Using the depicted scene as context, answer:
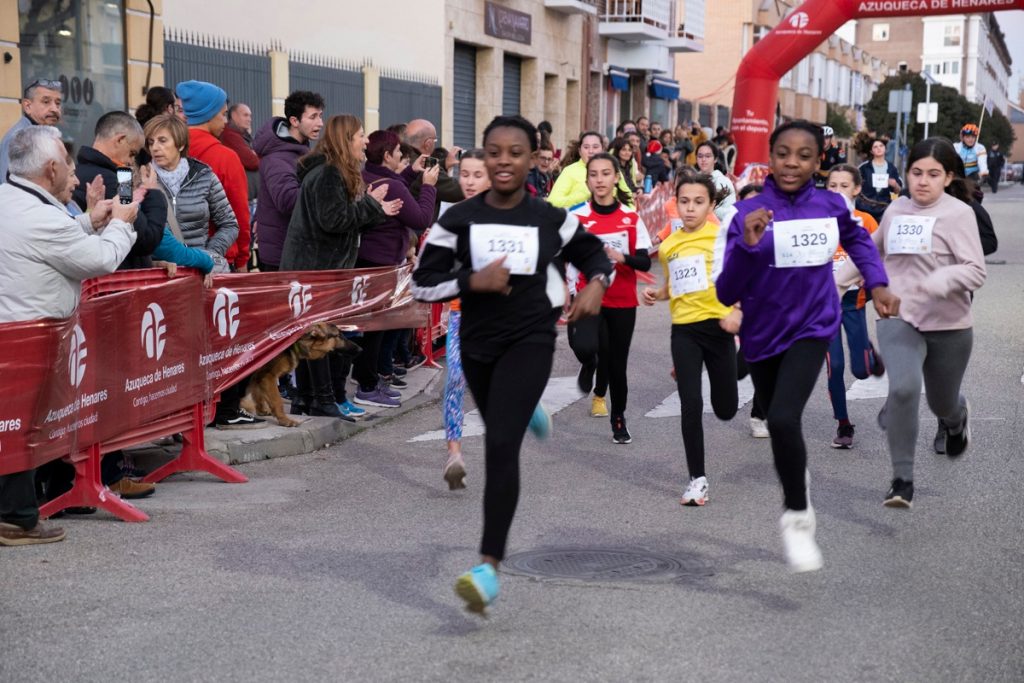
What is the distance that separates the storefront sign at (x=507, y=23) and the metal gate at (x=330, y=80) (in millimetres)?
7974

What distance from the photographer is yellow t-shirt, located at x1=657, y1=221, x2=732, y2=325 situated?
7703 millimetres

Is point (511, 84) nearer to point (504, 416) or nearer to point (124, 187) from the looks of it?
point (124, 187)

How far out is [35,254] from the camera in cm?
640

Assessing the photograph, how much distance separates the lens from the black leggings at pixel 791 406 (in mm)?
5707

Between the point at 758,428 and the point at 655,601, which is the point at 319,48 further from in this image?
the point at 655,601

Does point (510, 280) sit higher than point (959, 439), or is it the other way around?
point (510, 280)

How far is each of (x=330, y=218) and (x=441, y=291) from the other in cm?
419

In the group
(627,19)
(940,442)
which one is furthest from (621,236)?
(627,19)

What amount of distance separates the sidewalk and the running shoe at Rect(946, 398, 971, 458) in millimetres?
3886

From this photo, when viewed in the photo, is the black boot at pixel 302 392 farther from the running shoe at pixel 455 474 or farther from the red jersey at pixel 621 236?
the running shoe at pixel 455 474

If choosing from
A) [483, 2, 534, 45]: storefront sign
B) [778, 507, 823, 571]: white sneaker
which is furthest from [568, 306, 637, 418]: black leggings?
[483, 2, 534, 45]: storefront sign

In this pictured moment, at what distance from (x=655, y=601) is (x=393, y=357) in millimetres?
6810

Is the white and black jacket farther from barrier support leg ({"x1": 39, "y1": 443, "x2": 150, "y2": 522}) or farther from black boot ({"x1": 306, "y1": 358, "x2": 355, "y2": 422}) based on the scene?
black boot ({"x1": 306, "y1": 358, "x2": 355, "y2": 422})

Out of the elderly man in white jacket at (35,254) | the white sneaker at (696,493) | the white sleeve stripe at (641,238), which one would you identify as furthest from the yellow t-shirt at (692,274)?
the elderly man in white jacket at (35,254)
